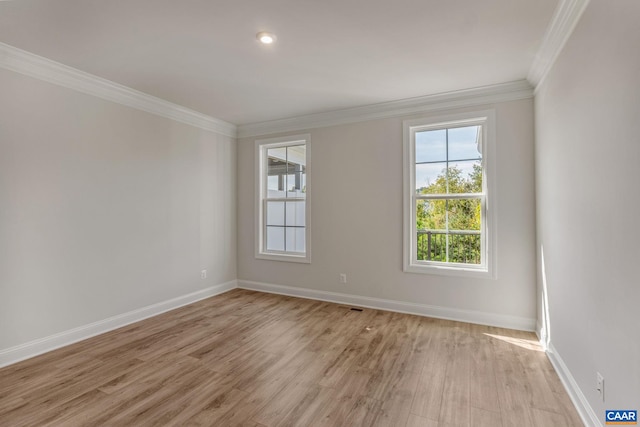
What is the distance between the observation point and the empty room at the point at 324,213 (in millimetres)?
1928

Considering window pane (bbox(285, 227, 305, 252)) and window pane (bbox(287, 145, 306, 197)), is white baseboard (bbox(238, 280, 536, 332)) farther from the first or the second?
window pane (bbox(287, 145, 306, 197))

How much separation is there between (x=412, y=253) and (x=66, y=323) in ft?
12.6

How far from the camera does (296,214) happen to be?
4.83 meters

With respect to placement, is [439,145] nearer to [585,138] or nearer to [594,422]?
[585,138]

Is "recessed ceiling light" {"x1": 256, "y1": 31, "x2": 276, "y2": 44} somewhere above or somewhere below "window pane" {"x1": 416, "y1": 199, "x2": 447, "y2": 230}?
above

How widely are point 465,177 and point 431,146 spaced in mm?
573

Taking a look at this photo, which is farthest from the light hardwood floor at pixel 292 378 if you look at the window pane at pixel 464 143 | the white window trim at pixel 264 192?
the window pane at pixel 464 143

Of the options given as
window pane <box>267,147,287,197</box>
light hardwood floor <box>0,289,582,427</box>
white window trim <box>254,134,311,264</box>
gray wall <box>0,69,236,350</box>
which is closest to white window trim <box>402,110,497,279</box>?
Answer: light hardwood floor <box>0,289,582,427</box>

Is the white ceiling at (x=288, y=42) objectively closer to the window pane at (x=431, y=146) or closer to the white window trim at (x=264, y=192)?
the window pane at (x=431, y=146)

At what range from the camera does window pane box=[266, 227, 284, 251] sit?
195 inches

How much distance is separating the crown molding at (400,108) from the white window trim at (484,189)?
5.9 inches

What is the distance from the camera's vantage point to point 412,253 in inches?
153

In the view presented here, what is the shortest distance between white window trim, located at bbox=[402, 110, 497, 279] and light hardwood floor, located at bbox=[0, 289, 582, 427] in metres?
0.63

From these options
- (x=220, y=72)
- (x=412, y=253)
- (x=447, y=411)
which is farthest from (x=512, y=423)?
(x=220, y=72)
